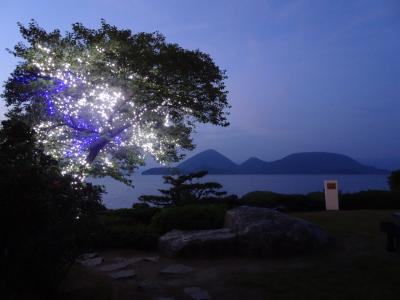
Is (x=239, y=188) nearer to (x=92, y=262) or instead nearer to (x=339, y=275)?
(x=92, y=262)

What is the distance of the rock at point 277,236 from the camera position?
997cm

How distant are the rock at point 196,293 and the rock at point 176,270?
1317 mm

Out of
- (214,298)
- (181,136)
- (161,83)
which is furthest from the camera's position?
(181,136)

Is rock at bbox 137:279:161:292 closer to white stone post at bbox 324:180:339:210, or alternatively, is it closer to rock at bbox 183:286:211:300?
rock at bbox 183:286:211:300

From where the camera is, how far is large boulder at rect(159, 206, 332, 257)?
9.98 meters

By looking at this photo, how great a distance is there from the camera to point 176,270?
8.72 meters

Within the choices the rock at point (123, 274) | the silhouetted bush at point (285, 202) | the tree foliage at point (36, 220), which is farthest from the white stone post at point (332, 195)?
the tree foliage at point (36, 220)

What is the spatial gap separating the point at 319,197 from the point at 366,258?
10437mm

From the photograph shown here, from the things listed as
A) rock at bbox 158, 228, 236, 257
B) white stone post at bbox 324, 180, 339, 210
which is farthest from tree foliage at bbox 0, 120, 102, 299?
white stone post at bbox 324, 180, 339, 210

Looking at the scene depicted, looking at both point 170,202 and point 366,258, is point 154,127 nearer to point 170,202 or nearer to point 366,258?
point 170,202

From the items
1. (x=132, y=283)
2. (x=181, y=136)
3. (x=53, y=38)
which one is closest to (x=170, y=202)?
(x=181, y=136)

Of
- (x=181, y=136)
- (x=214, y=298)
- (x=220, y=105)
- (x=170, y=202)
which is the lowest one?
(x=214, y=298)

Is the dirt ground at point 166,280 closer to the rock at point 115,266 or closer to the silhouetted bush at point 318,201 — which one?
the rock at point 115,266

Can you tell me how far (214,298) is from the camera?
22.2 ft
